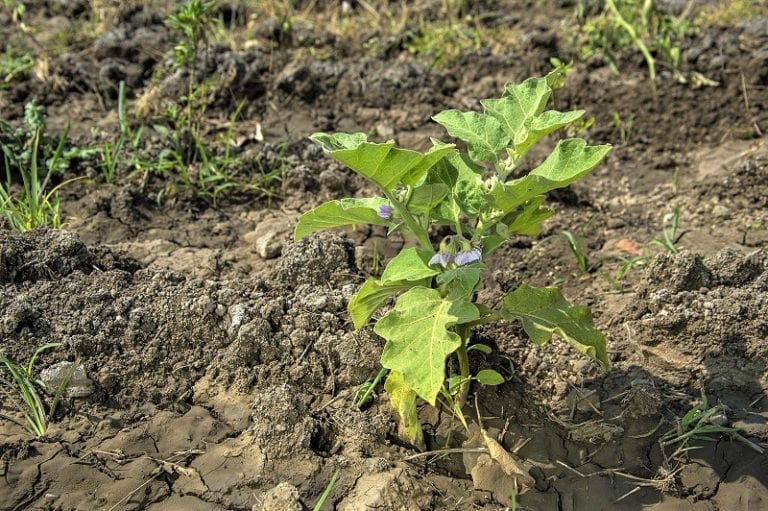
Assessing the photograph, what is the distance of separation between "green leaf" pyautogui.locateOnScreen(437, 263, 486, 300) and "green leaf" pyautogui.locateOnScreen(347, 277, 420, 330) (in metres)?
0.16

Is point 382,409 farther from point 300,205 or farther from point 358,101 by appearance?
point 358,101

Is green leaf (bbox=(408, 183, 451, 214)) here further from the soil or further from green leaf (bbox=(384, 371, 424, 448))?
the soil

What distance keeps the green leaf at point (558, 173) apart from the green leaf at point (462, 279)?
8.1 inches

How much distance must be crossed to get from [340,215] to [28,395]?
3.94 feet

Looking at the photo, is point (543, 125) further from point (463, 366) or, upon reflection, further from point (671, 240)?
point (671, 240)

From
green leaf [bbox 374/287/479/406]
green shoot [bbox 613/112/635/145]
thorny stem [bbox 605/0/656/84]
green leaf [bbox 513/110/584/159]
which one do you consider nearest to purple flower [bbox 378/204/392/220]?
green leaf [bbox 374/287/479/406]

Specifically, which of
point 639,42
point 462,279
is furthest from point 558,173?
point 639,42

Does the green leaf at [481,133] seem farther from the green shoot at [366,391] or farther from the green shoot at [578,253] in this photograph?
the green shoot at [578,253]

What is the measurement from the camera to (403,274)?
2381mm

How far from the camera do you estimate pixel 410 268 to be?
2.41m

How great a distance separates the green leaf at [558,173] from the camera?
7.36 ft

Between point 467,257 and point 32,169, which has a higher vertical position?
point 467,257

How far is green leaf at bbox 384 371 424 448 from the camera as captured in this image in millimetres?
2531

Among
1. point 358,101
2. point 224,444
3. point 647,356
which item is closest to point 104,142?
point 358,101
